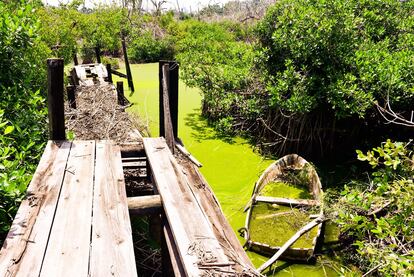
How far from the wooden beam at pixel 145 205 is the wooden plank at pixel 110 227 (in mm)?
92

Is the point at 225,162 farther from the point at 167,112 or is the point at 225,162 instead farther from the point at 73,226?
the point at 73,226

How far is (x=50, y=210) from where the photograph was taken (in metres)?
2.22

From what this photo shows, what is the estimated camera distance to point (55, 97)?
10.7 feet

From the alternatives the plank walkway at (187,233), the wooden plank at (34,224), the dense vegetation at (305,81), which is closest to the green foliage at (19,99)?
the dense vegetation at (305,81)

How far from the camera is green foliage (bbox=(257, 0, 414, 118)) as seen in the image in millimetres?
5664

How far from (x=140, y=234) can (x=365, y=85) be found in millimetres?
4418

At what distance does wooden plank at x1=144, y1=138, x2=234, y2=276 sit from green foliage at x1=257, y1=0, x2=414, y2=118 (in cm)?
381

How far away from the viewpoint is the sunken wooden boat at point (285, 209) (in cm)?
439

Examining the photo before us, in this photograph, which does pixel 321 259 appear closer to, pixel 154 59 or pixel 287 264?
pixel 287 264

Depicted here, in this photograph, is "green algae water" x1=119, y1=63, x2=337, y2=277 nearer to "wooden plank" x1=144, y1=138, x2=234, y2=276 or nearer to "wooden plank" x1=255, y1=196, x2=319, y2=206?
"wooden plank" x1=255, y1=196, x2=319, y2=206

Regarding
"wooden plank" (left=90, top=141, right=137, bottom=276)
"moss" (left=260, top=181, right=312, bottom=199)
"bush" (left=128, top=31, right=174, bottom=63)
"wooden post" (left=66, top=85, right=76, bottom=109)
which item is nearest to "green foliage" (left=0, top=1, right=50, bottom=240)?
"wooden plank" (left=90, top=141, right=137, bottom=276)

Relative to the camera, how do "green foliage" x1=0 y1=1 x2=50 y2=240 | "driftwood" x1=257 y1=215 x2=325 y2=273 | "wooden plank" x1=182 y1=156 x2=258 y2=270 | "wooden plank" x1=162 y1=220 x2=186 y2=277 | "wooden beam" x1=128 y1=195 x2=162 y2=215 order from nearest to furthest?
"wooden plank" x1=182 y1=156 x2=258 y2=270 → "wooden plank" x1=162 y1=220 x2=186 y2=277 → "wooden beam" x1=128 y1=195 x2=162 y2=215 → "green foliage" x1=0 y1=1 x2=50 y2=240 → "driftwood" x1=257 y1=215 x2=325 y2=273

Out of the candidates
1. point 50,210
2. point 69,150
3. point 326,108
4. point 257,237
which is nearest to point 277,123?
point 326,108

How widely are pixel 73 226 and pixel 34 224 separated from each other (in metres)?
0.23
